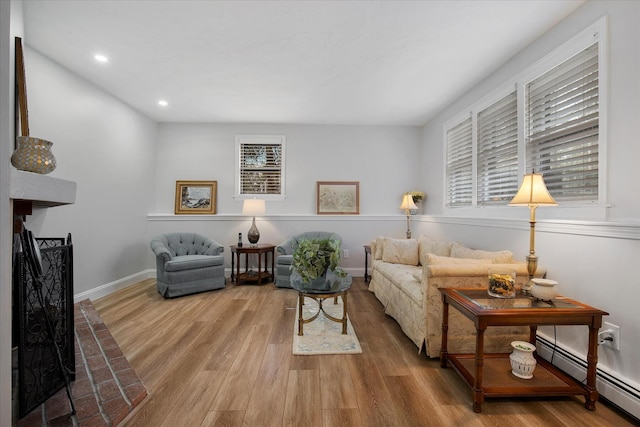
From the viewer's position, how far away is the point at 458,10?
6.77 ft

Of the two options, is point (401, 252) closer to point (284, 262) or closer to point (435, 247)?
point (435, 247)

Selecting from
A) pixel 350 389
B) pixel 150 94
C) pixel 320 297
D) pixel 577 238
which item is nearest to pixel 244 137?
pixel 150 94

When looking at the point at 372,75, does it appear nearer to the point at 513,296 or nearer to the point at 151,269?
the point at 513,296

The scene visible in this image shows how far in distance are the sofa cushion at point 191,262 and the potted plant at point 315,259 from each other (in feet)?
6.11

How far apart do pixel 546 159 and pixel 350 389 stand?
2384mm

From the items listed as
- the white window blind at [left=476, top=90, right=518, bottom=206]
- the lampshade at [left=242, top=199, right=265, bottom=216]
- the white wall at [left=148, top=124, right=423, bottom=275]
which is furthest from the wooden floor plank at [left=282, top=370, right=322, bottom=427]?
the white wall at [left=148, top=124, right=423, bottom=275]

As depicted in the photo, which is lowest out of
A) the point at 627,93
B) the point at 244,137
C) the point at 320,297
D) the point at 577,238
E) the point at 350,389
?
the point at 350,389

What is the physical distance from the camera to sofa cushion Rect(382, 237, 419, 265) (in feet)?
11.8

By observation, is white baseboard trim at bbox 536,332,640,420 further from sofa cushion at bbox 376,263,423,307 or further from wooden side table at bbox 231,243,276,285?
wooden side table at bbox 231,243,276,285

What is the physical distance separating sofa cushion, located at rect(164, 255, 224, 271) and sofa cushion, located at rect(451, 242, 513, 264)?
3.15 m

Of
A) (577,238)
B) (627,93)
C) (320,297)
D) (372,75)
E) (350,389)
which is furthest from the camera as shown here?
(372,75)

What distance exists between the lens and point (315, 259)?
2545 mm

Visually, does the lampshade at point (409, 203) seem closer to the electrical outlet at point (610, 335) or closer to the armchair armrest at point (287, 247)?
the armchair armrest at point (287, 247)

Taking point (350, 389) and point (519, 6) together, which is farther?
point (519, 6)
